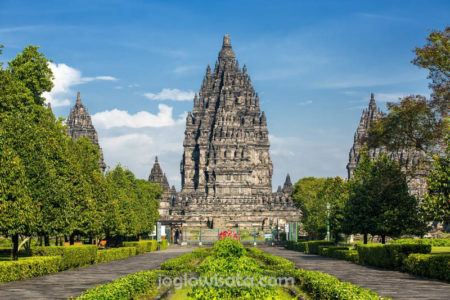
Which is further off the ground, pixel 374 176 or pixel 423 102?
pixel 423 102

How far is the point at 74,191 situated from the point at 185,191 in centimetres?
13560

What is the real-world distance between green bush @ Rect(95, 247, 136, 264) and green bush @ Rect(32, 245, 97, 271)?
2.24 meters

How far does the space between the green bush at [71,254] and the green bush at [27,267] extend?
1080 mm

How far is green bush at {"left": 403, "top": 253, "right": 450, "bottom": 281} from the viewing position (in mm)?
27500

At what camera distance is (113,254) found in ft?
164

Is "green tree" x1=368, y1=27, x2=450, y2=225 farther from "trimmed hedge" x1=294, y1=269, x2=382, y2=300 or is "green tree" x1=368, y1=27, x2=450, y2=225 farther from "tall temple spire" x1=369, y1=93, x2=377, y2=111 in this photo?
"tall temple spire" x1=369, y1=93, x2=377, y2=111

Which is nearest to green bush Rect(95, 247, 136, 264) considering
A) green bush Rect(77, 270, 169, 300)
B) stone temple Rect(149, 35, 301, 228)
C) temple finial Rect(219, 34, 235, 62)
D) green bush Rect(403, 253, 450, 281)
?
green bush Rect(77, 270, 169, 300)

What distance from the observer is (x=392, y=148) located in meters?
46.2

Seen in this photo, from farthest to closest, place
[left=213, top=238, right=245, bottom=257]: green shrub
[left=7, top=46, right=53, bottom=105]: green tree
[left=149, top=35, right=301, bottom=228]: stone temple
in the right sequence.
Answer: [left=149, top=35, right=301, bottom=228]: stone temple, [left=7, top=46, right=53, bottom=105]: green tree, [left=213, top=238, right=245, bottom=257]: green shrub

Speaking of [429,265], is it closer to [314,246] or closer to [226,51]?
[314,246]

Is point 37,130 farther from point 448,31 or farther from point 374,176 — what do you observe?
point 448,31

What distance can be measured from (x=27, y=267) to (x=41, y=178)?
8319 mm

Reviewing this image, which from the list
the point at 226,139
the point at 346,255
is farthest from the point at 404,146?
the point at 226,139

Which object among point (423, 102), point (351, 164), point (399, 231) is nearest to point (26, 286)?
point (399, 231)
